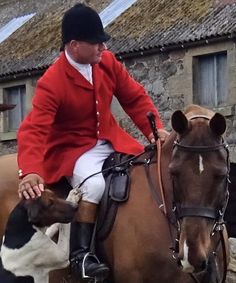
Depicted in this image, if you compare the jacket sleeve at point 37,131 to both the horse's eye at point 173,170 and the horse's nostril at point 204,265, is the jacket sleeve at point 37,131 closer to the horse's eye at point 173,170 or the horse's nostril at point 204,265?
the horse's eye at point 173,170

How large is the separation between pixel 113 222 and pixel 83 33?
1.30m

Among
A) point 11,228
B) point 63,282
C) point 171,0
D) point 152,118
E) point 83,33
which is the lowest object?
point 63,282

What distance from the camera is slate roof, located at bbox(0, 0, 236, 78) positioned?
18.5 metres

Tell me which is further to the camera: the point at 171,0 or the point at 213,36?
the point at 171,0

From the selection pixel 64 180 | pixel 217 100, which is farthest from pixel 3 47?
pixel 64 180

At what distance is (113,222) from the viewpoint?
20.3ft

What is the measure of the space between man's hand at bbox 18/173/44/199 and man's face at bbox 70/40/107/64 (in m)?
0.95

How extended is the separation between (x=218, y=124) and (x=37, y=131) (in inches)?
51.4

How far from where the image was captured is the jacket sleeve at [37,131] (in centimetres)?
614

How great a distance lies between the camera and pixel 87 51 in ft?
21.0

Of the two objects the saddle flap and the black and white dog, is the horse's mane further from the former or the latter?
the black and white dog

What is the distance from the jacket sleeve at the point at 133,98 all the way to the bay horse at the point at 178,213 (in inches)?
22.1

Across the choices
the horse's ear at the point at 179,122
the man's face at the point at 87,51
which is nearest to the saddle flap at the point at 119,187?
the horse's ear at the point at 179,122

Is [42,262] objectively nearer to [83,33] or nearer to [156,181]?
[156,181]
